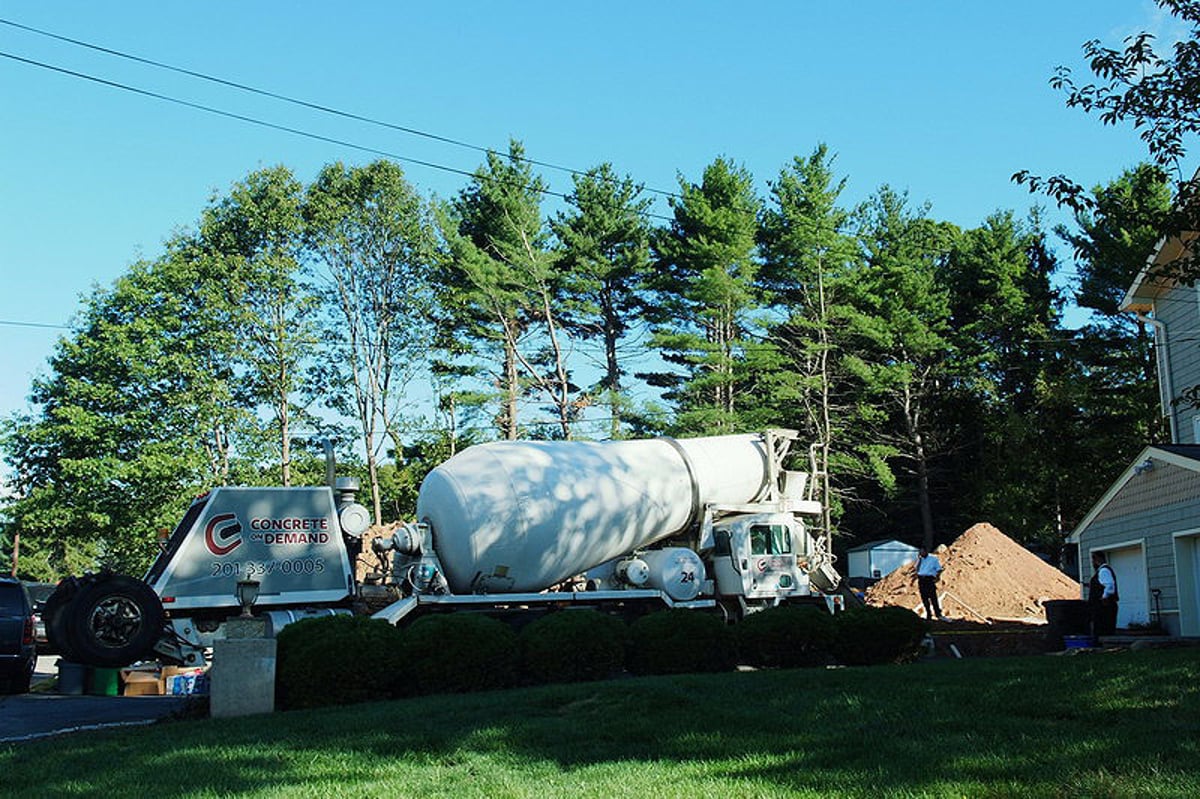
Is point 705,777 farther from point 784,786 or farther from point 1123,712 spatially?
point 1123,712

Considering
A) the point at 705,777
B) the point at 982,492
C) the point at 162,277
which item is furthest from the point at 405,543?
the point at 982,492

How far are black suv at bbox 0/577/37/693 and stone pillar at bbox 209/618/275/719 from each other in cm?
596

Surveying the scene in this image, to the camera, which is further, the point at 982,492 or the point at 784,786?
the point at 982,492

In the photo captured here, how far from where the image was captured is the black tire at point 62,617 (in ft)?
44.7

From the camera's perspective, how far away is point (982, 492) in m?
46.6

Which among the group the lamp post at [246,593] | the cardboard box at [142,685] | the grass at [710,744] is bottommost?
the cardboard box at [142,685]

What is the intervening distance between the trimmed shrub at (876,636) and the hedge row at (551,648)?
0.04 ft

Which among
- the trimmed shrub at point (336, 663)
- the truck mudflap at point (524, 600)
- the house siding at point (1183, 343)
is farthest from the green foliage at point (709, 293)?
the trimmed shrub at point (336, 663)

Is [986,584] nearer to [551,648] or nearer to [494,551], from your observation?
[494,551]

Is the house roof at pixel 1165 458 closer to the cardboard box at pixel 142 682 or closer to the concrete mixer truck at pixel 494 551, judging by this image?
the concrete mixer truck at pixel 494 551

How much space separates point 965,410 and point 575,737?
146 ft

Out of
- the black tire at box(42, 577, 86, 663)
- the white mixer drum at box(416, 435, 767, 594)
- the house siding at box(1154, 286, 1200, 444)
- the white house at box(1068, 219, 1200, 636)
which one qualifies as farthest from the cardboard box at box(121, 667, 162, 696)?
the house siding at box(1154, 286, 1200, 444)

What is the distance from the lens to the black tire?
44.7ft

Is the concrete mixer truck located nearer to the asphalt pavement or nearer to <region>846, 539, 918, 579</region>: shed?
the asphalt pavement
